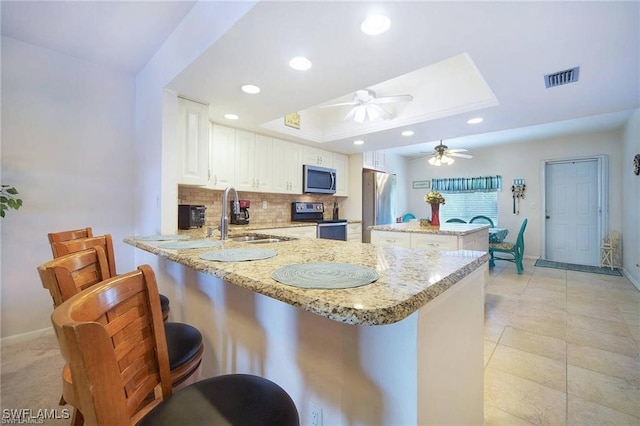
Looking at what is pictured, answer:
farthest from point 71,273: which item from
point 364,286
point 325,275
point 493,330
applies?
point 493,330

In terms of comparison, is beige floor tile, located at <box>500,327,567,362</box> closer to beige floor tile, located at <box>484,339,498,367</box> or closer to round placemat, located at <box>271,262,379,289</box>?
beige floor tile, located at <box>484,339,498,367</box>

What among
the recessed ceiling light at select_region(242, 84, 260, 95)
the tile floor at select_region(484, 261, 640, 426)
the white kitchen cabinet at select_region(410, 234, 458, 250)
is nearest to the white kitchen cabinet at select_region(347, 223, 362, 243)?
the white kitchen cabinet at select_region(410, 234, 458, 250)

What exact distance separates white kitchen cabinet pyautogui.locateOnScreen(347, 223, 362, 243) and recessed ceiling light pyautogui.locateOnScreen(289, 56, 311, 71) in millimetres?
3077

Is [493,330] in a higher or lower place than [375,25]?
lower

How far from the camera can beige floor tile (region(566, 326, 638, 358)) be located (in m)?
2.10

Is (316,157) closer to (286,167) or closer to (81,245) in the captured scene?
(286,167)

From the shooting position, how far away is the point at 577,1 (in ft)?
4.39

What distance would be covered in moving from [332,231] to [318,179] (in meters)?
0.89

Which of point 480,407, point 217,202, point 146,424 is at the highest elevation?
point 217,202

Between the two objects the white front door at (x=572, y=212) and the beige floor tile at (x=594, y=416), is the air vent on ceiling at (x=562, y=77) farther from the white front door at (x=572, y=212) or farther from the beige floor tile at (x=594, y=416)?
the white front door at (x=572, y=212)

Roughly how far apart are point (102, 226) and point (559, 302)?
16.6ft

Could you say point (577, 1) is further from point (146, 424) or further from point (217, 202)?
point (217, 202)

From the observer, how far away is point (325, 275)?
88cm

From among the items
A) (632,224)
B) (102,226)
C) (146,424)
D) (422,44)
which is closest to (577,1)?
(422,44)
